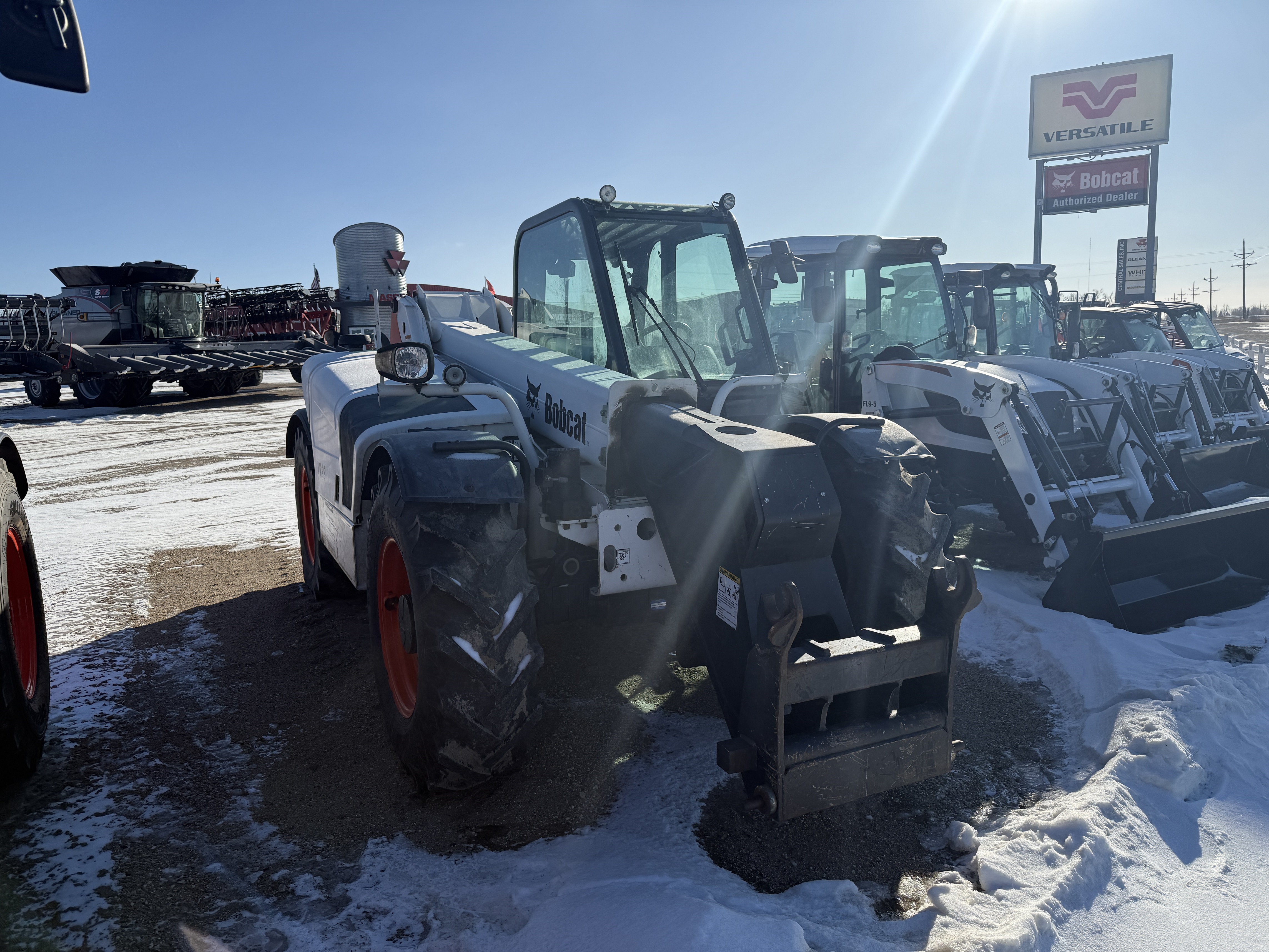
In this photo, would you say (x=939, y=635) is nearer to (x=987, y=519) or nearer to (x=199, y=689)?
(x=199, y=689)

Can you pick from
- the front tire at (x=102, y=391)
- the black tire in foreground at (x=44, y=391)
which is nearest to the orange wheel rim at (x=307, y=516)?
the front tire at (x=102, y=391)

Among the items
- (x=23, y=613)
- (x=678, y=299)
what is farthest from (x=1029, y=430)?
(x=23, y=613)

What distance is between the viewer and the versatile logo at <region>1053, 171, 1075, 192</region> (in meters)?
24.8

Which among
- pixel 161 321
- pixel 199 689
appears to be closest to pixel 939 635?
pixel 199 689

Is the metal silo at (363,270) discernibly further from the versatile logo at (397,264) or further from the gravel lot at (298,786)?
the gravel lot at (298,786)

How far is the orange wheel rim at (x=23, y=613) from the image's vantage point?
362 centimetres

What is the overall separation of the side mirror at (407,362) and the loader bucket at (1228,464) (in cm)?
695

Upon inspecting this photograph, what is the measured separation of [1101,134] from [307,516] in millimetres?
26101

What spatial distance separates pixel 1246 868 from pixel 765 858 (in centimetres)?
157

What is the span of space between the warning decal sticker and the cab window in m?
1.56

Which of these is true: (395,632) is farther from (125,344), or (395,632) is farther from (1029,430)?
(125,344)

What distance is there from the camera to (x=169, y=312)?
916 inches

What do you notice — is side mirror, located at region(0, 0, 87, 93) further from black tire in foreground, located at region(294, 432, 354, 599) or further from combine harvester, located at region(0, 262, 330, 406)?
combine harvester, located at region(0, 262, 330, 406)

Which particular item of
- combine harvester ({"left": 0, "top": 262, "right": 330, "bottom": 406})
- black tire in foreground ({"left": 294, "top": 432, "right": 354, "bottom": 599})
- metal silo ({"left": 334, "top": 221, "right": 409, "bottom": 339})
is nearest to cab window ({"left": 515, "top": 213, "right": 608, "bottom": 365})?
black tire in foreground ({"left": 294, "top": 432, "right": 354, "bottom": 599})
